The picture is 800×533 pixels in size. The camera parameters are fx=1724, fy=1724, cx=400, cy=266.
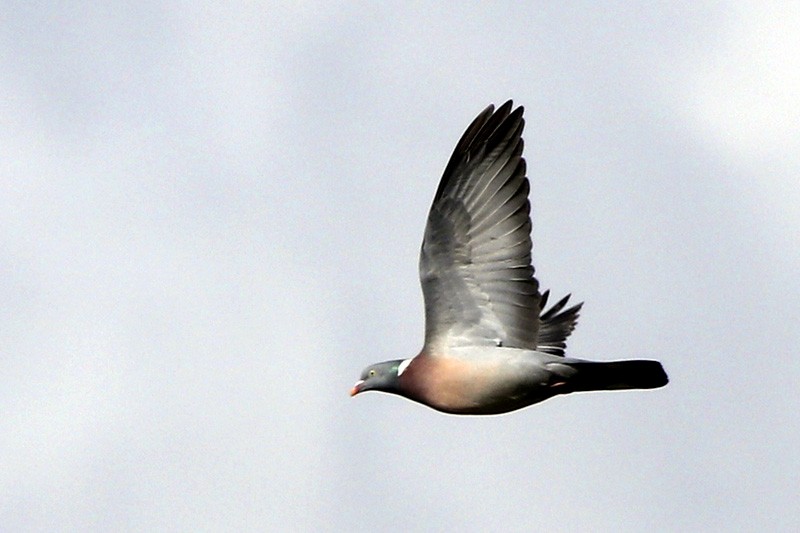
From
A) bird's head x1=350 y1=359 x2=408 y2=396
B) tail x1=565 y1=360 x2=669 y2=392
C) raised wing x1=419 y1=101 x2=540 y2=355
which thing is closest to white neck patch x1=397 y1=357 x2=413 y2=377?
bird's head x1=350 y1=359 x2=408 y2=396

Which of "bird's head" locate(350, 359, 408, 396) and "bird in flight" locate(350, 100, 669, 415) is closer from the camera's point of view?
"bird in flight" locate(350, 100, 669, 415)

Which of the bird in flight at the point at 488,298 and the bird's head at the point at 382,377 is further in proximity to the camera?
the bird's head at the point at 382,377

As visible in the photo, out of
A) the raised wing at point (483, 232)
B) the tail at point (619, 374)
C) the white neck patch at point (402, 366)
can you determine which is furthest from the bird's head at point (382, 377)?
the tail at point (619, 374)

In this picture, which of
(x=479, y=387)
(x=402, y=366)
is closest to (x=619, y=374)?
(x=479, y=387)

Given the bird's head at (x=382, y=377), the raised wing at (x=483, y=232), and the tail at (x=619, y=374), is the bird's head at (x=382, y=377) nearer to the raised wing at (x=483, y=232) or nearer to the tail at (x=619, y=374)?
the raised wing at (x=483, y=232)

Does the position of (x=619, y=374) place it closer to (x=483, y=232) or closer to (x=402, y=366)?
(x=483, y=232)

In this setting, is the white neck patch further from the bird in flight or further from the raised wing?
the raised wing
